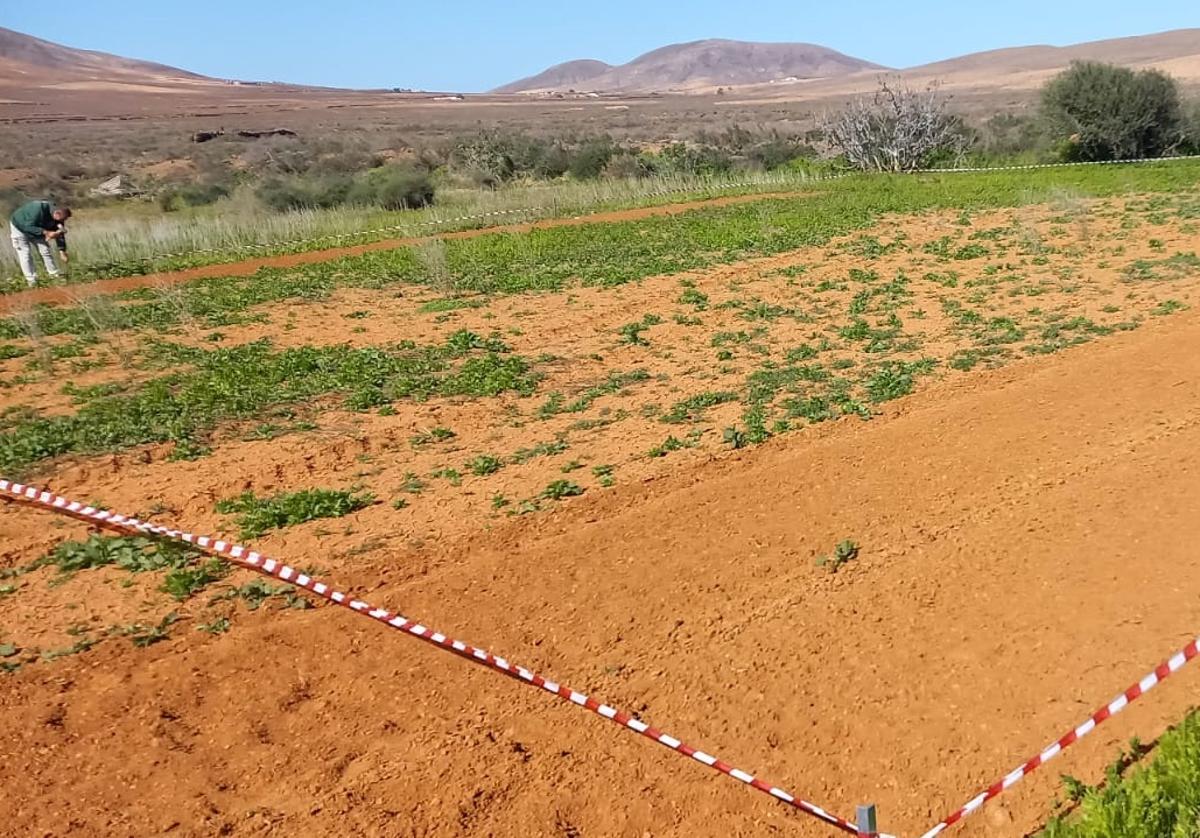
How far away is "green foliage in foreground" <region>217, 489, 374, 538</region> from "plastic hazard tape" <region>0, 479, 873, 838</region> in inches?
12.4

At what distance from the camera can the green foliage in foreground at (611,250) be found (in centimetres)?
1482

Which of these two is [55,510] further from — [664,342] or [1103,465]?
[1103,465]

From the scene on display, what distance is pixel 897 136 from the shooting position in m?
32.4

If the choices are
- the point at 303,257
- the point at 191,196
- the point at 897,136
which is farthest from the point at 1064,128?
the point at 191,196

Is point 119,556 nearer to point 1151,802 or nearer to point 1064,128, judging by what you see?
point 1151,802

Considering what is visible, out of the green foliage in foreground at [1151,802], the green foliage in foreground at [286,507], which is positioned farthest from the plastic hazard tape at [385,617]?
the green foliage in foreground at [1151,802]

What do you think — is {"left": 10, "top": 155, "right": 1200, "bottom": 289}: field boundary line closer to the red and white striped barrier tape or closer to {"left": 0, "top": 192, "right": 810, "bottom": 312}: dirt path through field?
{"left": 0, "top": 192, "right": 810, "bottom": 312}: dirt path through field

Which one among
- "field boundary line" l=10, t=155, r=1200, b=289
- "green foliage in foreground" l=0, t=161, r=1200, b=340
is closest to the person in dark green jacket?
"field boundary line" l=10, t=155, r=1200, b=289

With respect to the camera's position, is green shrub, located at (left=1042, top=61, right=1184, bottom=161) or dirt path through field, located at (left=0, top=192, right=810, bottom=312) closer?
dirt path through field, located at (left=0, top=192, right=810, bottom=312)

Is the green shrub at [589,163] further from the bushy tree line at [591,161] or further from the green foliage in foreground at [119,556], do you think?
the green foliage in foreground at [119,556]

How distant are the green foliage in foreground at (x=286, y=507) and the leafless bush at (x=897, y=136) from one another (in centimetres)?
2942

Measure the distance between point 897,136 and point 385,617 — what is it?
31.0 metres

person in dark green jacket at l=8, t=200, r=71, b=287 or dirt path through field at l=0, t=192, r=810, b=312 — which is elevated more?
person in dark green jacket at l=8, t=200, r=71, b=287

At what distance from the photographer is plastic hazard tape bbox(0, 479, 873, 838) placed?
4.18 meters
